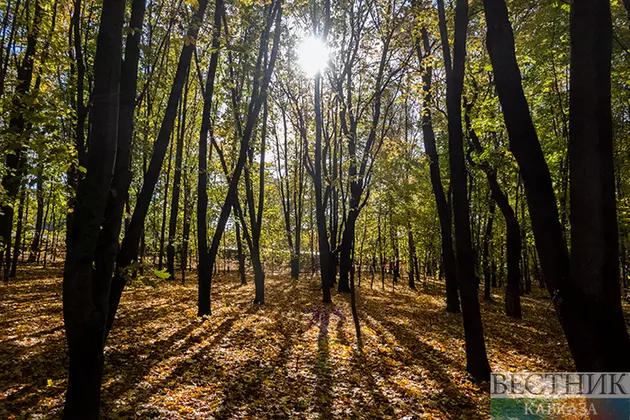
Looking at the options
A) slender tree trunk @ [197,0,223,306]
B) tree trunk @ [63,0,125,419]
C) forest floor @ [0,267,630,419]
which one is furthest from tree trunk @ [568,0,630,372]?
slender tree trunk @ [197,0,223,306]

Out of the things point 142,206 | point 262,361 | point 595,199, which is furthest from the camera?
point 262,361

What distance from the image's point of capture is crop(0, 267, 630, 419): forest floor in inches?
183

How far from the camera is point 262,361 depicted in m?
6.50

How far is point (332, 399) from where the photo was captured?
5.09 meters

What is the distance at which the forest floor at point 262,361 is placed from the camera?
183 inches

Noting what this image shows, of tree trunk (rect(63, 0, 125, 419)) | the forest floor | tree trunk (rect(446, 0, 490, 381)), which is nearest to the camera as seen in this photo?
tree trunk (rect(63, 0, 125, 419))

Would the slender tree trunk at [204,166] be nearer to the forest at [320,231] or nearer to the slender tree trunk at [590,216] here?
the forest at [320,231]

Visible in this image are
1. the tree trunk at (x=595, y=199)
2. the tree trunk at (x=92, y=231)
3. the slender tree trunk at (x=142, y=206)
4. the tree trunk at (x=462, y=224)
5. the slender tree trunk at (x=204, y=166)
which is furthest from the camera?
the slender tree trunk at (x=204, y=166)

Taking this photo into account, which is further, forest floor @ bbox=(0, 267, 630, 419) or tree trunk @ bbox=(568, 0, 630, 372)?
forest floor @ bbox=(0, 267, 630, 419)

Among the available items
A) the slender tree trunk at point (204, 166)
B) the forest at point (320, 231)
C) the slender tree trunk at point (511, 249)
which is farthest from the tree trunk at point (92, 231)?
the slender tree trunk at point (511, 249)

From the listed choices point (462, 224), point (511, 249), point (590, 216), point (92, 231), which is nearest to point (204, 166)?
point (92, 231)

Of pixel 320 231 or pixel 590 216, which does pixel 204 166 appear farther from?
pixel 590 216

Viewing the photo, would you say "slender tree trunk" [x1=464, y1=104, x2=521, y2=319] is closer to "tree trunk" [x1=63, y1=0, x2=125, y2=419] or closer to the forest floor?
the forest floor

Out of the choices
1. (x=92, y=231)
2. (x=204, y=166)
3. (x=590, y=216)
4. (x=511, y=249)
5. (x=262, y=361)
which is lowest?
(x=262, y=361)
